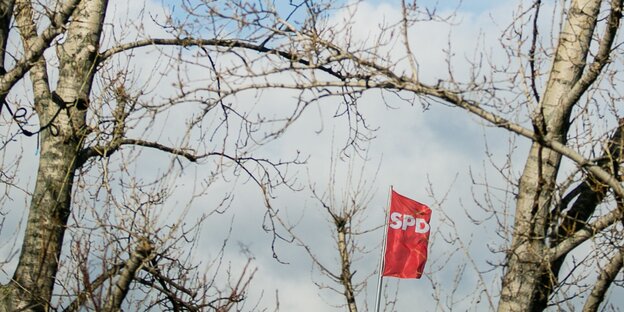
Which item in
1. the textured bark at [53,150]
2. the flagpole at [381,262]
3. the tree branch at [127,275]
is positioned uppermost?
the flagpole at [381,262]

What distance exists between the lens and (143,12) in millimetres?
10055

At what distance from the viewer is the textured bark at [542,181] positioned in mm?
6742

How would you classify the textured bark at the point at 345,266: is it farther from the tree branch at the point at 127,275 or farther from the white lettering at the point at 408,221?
the tree branch at the point at 127,275

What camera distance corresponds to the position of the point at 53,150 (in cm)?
904

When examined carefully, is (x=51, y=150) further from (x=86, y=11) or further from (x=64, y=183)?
(x=86, y=11)

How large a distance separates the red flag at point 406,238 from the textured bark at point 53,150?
8480 mm

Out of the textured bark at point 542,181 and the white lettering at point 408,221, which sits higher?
the white lettering at point 408,221

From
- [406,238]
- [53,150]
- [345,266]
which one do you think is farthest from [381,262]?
[53,150]

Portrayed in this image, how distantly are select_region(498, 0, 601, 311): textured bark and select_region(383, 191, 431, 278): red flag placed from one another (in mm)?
9858

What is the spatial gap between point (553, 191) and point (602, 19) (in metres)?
1.38

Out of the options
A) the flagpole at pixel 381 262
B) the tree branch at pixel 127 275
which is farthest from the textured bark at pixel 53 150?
the flagpole at pixel 381 262

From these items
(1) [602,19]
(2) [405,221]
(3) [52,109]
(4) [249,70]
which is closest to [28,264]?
(3) [52,109]

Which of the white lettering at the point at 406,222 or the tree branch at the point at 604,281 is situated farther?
the white lettering at the point at 406,222

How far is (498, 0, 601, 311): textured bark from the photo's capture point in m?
6.74
